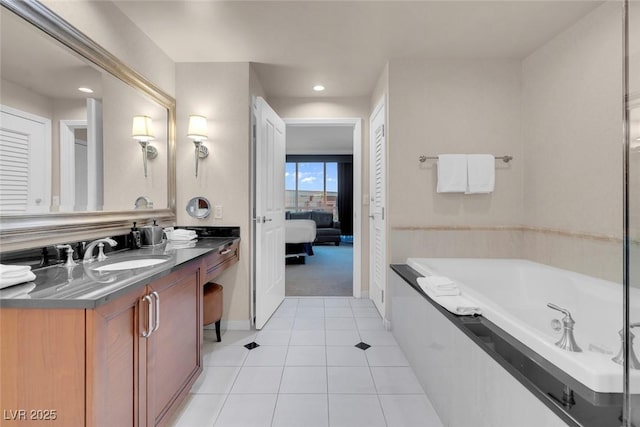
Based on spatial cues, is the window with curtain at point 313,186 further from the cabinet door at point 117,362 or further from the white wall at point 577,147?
the cabinet door at point 117,362

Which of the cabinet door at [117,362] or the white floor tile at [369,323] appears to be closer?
the cabinet door at [117,362]

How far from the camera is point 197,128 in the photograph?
2426mm

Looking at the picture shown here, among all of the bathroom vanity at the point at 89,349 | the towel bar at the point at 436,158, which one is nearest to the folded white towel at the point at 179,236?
the bathroom vanity at the point at 89,349

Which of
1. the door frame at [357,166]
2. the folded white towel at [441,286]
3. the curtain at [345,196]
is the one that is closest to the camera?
the folded white towel at [441,286]

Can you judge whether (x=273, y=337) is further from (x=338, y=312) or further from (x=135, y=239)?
(x=135, y=239)

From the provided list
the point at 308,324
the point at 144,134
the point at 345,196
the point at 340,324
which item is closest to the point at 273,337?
the point at 308,324

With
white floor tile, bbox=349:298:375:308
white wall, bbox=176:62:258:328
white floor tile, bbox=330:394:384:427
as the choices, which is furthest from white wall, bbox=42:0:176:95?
white floor tile, bbox=349:298:375:308

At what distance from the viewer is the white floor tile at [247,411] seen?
1.49 meters

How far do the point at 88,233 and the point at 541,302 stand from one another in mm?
2964

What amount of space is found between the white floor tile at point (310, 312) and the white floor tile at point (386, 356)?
2.60 feet

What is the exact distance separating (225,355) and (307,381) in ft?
2.34

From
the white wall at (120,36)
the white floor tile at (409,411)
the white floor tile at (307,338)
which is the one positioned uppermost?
the white wall at (120,36)

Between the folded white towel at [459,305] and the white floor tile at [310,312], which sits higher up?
the folded white towel at [459,305]

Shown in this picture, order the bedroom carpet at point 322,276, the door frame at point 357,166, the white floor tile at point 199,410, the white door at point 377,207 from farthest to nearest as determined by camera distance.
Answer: the bedroom carpet at point 322,276 < the door frame at point 357,166 < the white door at point 377,207 < the white floor tile at point 199,410
